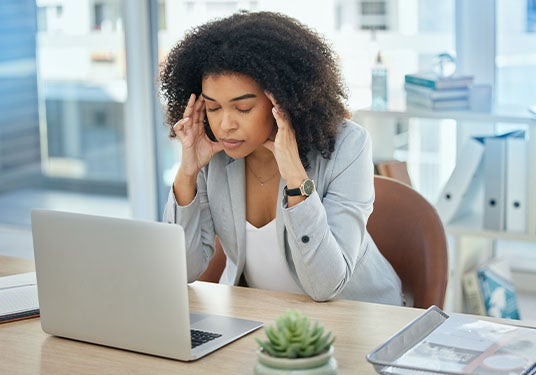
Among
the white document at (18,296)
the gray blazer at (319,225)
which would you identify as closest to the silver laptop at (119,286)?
the white document at (18,296)

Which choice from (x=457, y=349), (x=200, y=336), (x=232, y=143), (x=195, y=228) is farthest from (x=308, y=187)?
(x=457, y=349)

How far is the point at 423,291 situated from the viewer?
2270 millimetres

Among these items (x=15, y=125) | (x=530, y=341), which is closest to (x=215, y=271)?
(x=530, y=341)

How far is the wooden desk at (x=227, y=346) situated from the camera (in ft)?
5.43

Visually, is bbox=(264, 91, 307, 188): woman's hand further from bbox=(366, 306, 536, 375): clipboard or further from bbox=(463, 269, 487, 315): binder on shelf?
bbox=(463, 269, 487, 315): binder on shelf

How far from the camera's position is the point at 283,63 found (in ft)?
7.11

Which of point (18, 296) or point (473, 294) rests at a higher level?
point (18, 296)

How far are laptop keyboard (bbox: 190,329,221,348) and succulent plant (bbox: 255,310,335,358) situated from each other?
32cm

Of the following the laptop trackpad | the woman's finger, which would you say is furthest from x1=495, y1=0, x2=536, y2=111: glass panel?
the laptop trackpad

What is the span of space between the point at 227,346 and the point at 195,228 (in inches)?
21.7

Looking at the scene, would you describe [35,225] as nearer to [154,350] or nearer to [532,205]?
[154,350]

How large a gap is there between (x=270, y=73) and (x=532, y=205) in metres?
1.65

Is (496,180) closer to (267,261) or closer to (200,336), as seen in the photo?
(267,261)

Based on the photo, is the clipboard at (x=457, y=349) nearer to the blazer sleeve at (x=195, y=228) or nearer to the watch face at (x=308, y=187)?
the watch face at (x=308, y=187)
